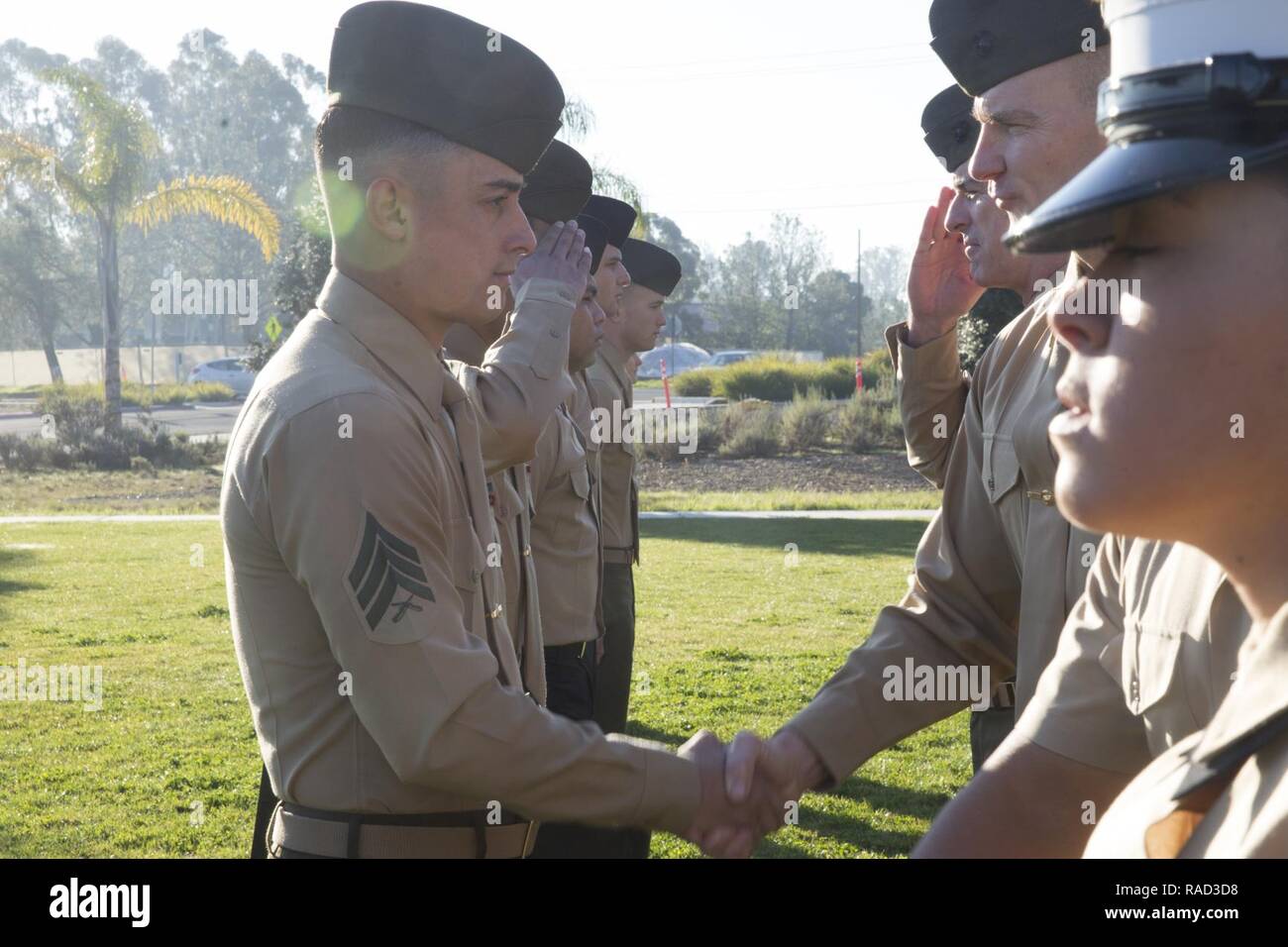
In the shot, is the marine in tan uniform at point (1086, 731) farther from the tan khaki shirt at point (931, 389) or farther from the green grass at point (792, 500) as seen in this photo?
the green grass at point (792, 500)

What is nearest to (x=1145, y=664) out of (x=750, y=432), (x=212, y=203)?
(x=750, y=432)

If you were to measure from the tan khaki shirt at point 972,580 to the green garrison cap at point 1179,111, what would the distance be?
1.46m

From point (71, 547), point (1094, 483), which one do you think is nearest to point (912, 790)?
point (1094, 483)

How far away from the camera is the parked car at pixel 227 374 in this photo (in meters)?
48.0

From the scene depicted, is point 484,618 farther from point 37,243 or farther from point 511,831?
point 37,243

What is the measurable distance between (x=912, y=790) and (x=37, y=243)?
6465 cm

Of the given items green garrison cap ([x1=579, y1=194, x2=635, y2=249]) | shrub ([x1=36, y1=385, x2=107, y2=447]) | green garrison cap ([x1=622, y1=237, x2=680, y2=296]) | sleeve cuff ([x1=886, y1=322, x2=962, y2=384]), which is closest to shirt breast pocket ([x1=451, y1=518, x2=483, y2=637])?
sleeve cuff ([x1=886, y1=322, x2=962, y2=384])

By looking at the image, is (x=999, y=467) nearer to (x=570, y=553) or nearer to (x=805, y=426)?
(x=570, y=553)

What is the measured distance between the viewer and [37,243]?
2443 inches

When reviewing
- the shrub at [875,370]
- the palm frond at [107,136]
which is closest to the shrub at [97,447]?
the palm frond at [107,136]

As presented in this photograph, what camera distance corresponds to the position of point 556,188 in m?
5.43

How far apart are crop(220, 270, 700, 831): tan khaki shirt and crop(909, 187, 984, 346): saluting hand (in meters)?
1.68

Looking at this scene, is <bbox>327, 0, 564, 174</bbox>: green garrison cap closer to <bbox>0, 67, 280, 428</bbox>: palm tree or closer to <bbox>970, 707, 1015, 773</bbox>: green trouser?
<bbox>970, 707, 1015, 773</bbox>: green trouser

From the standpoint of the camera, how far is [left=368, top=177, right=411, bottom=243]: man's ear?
9.23 ft
